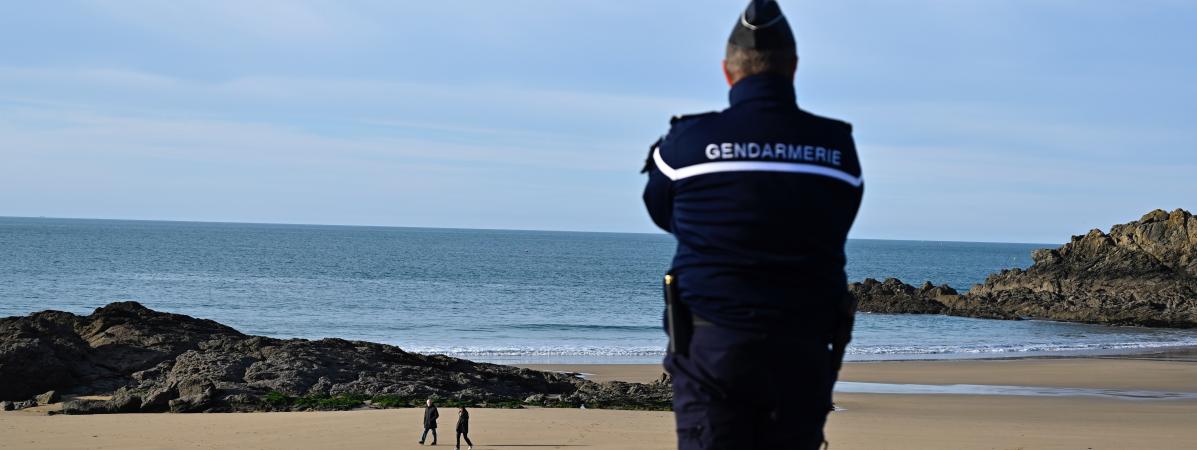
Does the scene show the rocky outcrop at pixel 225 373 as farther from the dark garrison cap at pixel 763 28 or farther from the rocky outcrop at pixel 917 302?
the rocky outcrop at pixel 917 302

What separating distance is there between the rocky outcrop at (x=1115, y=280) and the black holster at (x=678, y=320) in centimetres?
5946

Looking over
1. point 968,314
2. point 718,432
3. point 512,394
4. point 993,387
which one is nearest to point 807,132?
point 718,432

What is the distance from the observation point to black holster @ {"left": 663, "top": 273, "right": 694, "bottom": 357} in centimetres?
275

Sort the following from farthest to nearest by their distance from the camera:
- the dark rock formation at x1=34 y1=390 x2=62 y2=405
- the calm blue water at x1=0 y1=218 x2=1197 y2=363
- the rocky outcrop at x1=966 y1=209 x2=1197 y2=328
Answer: the rocky outcrop at x1=966 y1=209 x2=1197 y2=328
the calm blue water at x1=0 y1=218 x2=1197 y2=363
the dark rock formation at x1=34 y1=390 x2=62 y2=405

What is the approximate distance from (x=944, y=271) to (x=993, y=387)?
373 feet

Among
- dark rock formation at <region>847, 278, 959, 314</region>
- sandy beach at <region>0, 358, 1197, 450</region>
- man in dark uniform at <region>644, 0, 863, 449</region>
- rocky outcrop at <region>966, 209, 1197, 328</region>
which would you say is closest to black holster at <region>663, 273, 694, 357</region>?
man in dark uniform at <region>644, 0, 863, 449</region>

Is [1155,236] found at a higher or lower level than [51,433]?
higher

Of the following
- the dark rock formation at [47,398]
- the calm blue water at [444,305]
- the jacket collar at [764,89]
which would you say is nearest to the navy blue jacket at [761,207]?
the jacket collar at [764,89]

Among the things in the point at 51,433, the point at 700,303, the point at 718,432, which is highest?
the point at 700,303

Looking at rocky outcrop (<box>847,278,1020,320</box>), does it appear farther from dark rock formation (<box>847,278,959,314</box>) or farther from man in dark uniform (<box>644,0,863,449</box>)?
man in dark uniform (<box>644,0,863,449</box>)

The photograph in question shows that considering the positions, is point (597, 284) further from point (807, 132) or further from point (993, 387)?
point (807, 132)

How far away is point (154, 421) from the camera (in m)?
17.7

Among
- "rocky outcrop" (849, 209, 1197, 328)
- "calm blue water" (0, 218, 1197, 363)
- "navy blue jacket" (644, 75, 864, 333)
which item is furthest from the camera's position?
"rocky outcrop" (849, 209, 1197, 328)

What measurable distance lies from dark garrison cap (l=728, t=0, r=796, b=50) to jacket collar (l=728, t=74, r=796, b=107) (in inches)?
2.9
